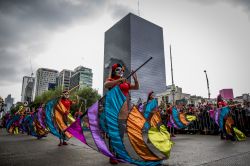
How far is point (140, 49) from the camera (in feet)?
409

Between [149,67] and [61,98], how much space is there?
122m

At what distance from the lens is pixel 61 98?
7539mm

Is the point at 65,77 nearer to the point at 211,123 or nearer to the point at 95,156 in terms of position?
the point at 211,123

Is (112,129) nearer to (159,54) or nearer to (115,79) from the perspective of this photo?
(115,79)

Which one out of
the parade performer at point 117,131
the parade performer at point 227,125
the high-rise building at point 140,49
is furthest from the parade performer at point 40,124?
the high-rise building at point 140,49

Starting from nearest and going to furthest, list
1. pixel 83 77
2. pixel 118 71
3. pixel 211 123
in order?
1. pixel 118 71
2. pixel 211 123
3. pixel 83 77

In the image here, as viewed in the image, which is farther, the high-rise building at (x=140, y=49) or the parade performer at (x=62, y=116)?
the high-rise building at (x=140, y=49)

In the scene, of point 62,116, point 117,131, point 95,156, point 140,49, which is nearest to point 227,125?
point 95,156

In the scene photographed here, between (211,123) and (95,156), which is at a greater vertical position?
(211,123)

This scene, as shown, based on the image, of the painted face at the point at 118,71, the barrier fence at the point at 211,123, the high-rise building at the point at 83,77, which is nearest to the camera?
the painted face at the point at 118,71

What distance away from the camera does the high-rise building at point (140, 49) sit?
12144 cm

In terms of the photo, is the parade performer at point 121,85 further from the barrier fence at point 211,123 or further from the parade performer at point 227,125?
the barrier fence at point 211,123

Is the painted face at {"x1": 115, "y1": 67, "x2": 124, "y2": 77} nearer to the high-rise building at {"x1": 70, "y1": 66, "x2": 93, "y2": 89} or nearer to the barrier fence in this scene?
the barrier fence

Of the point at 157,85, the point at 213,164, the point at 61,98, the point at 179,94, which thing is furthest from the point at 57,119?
the point at 157,85
